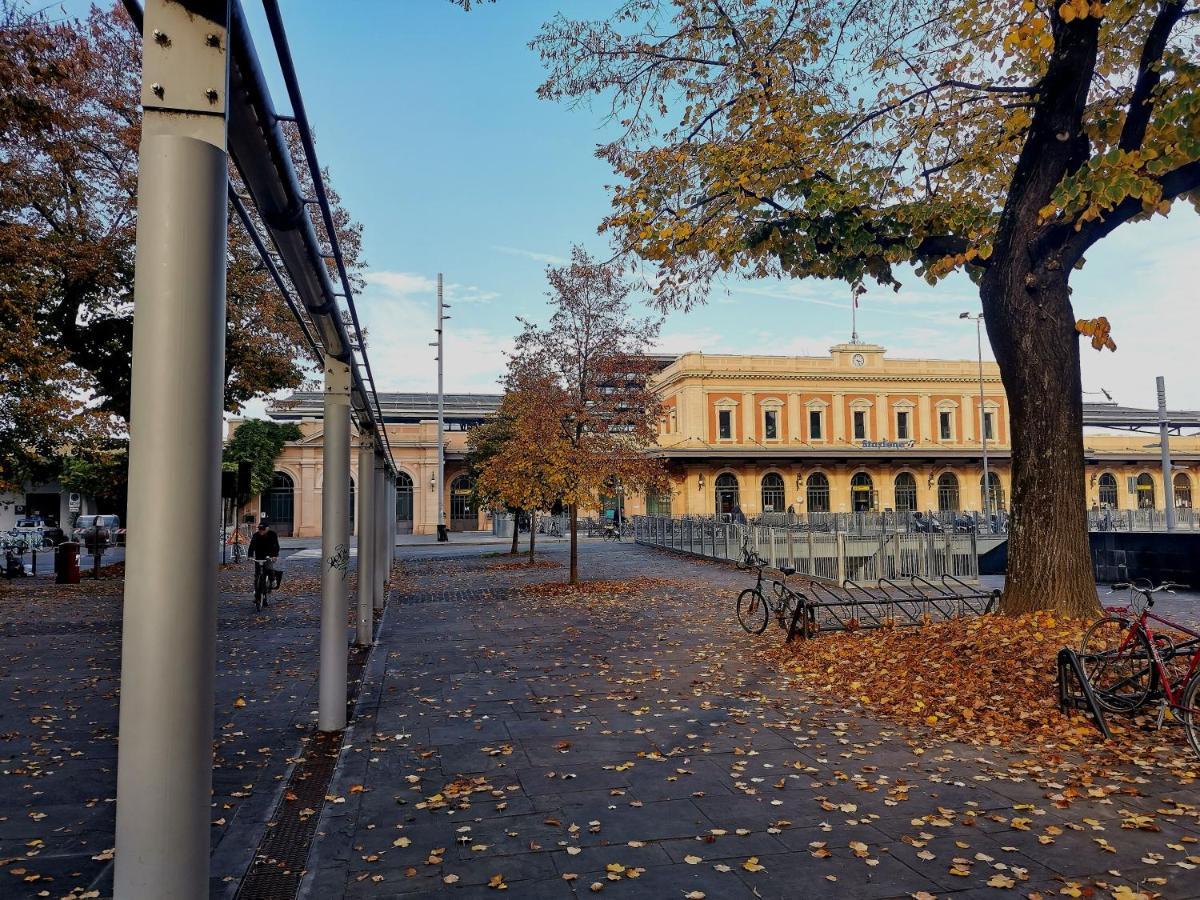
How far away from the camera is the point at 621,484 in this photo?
Answer: 747 inches

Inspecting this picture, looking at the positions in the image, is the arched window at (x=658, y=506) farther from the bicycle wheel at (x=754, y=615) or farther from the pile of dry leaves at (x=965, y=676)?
the pile of dry leaves at (x=965, y=676)

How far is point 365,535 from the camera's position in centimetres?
1048

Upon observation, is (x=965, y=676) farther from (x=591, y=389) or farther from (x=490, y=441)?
(x=490, y=441)

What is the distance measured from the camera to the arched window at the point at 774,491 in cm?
5606

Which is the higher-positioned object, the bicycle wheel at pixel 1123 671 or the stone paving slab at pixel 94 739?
the bicycle wheel at pixel 1123 671

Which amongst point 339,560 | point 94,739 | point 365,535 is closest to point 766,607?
point 365,535

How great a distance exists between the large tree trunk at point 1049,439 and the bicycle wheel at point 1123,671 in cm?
105

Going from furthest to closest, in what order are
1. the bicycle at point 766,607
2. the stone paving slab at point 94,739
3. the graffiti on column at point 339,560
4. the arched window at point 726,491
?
the arched window at point 726,491 → the bicycle at point 766,607 → the graffiti on column at point 339,560 → the stone paving slab at point 94,739

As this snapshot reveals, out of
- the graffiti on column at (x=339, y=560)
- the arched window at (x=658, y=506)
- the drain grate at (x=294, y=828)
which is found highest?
the arched window at (x=658, y=506)

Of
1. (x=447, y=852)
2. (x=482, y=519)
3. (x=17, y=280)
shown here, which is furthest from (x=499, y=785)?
(x=482, y=519)

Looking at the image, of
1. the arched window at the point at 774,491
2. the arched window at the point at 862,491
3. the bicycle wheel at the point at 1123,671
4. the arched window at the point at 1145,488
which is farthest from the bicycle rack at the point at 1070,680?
the arched window at the point at 1145,488

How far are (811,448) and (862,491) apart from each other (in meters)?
5.73

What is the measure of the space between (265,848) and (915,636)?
6856 mm

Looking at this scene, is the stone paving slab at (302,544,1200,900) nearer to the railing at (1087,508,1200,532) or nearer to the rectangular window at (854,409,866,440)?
the railing at (1087,508,1200,532)
